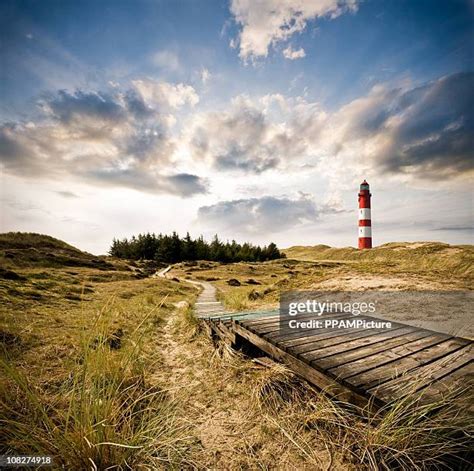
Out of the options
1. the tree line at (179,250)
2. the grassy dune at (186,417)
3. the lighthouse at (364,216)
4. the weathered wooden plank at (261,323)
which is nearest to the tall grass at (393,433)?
the grassy dune at (186,417)

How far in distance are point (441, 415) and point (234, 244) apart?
63.6 meters

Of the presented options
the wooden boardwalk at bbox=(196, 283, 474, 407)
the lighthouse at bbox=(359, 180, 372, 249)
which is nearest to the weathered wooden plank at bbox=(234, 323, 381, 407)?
the wooden boardwalk at bbox=(196, 283, 474, 407)

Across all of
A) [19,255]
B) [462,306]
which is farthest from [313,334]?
[19,255]

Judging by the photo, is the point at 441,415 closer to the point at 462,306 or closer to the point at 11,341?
the point at 462,306

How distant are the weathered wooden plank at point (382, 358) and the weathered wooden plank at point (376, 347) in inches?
2.1

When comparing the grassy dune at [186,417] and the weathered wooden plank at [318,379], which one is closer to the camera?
the grassy dune at [186,417]

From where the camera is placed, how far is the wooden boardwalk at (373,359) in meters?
2.20

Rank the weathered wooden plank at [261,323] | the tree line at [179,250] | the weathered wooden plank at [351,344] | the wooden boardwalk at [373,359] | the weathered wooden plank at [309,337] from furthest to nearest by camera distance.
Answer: the tree line at [179,250] < the weathered wooden plank at [261,323] < the weathered wooden plank at [309,337] < the weathered wooden plank at [351,344] < the wooden boardwalk at [373,359]

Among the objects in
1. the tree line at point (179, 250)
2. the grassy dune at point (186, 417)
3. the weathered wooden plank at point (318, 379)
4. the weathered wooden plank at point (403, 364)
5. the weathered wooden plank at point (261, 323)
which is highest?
the tree line at point (179, 250)

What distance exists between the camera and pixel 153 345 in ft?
17.7

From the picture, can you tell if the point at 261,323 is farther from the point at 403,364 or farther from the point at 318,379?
the point at 403,364

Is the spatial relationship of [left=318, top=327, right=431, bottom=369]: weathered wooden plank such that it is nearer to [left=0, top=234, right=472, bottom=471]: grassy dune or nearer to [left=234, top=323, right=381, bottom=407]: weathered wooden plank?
[left=234, top=323, right=381, bottom=407]: weathered wooden plank

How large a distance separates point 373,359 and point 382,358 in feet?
0.38

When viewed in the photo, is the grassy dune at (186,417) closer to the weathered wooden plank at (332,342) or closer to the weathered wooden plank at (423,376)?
the weathered wooden plank at (423,376)
